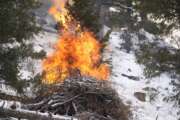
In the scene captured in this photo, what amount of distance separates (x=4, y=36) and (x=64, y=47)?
289 inches

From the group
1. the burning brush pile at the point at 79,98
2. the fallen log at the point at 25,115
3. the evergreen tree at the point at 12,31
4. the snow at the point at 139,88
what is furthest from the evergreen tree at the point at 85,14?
the fallen log at the point at 25,115

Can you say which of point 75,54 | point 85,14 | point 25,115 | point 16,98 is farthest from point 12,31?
point 85,14

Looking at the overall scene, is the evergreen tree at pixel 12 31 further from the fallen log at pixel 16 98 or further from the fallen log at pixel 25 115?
the fallen log at pixel 25 115

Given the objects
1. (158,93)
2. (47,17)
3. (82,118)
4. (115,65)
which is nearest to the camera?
(82,118)

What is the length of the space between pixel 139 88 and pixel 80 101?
1099cm

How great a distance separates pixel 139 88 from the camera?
2475 cm

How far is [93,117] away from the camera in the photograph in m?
13.2

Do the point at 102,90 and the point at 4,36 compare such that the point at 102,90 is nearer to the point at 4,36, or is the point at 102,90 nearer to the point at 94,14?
the point at 4,36

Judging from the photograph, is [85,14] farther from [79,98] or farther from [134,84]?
[79,98]

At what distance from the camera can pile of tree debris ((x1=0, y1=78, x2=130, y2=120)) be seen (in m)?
14.0

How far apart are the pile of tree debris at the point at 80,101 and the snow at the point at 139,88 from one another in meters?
4.12

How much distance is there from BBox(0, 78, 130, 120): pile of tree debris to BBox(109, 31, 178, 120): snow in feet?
13.5

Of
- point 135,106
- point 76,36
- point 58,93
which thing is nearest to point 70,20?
point 76,36

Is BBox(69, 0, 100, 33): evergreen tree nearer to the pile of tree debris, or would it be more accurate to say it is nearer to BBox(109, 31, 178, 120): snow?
BBox(109, 31, 178, 120): snow
